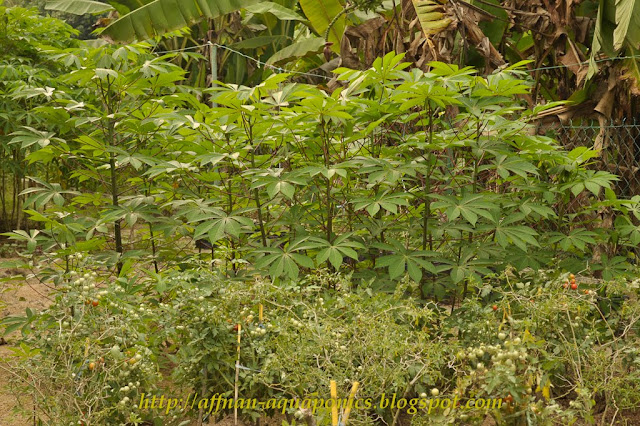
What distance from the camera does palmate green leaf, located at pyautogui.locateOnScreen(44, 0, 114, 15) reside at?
9008 millimetres

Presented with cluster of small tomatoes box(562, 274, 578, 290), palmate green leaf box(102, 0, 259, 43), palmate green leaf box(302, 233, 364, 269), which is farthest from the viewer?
palmate green leaf box(102, 0, 259, 43)

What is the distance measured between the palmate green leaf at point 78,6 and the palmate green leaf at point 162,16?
3.25 metres

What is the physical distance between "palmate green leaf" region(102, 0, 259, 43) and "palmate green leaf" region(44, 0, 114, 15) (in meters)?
3.25

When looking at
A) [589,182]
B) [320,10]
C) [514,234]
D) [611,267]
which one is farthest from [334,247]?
[320,10]

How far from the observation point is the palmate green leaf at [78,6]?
355 inches

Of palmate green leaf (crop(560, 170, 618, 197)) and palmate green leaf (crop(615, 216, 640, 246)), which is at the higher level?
palmate green leaf (crop(560, 170, 618, 197))

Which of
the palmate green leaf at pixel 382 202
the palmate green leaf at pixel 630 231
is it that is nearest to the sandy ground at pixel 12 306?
the palmate green leaf at pixel 382 202

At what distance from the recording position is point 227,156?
2930mm

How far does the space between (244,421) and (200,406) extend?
0.74 feet

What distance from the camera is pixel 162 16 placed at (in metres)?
6.09

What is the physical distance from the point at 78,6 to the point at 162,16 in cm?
376

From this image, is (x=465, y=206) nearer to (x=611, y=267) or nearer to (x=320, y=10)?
(x=611, y=267)

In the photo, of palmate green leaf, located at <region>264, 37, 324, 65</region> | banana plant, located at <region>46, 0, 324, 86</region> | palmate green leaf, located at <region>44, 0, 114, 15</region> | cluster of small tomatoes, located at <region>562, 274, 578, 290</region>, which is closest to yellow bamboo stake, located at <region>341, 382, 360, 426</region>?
cluster of small tomatoes, located at <region>562, 274, 578, 290</region>

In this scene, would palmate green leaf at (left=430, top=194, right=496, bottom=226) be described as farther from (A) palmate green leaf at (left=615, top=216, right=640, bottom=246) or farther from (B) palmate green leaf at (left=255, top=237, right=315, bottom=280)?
(A) palmate green leaf at (left=615, top=216, right=640, bottom=246)
